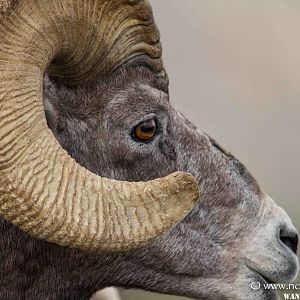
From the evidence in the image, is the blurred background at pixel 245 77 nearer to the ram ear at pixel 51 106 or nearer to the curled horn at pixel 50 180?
the ram ear at pixel 51 106

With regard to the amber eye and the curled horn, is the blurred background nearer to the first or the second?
the amber eye

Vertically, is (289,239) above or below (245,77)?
below

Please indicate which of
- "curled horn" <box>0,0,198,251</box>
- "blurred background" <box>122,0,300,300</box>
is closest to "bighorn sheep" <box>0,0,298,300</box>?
"curled horn" <box>0,0,198,251</box>

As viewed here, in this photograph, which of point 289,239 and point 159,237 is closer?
point 159,237

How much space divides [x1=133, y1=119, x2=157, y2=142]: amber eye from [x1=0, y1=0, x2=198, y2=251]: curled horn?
0.60 meters

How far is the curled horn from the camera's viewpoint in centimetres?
328

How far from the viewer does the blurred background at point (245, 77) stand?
10.8m

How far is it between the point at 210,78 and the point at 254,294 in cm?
734

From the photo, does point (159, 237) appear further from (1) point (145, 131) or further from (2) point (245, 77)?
(2) point (245, 77)

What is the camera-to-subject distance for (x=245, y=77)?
12.4m

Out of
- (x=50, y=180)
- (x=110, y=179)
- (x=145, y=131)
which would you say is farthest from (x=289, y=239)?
(x=50, y=180)

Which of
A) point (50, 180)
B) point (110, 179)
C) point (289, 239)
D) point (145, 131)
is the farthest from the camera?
point (289, 239)

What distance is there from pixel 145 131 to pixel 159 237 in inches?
20.9

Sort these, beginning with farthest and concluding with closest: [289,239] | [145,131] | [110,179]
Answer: [289,239] → [145,131] → [110,179]
